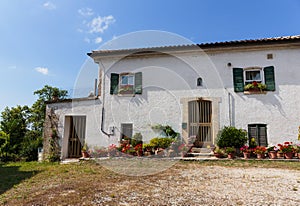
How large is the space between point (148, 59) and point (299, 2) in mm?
5735

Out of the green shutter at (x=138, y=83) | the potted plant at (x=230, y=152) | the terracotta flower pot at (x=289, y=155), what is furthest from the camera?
the green shutter at (x=138, y=83)

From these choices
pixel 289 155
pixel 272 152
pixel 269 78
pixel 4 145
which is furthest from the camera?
pixel 4 145

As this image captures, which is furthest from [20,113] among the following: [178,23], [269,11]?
[269,11]

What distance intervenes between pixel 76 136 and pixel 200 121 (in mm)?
5488

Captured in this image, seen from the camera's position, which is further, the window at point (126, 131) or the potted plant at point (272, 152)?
the window at point (126, 131)

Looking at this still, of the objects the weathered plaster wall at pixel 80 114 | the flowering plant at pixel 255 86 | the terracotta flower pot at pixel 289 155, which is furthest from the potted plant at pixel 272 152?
the weathered plaster wall at pixel 80 114

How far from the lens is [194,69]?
31.0 feet

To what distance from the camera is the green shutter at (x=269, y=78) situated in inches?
338

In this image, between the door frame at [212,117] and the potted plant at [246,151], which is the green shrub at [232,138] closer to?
the potted plant at [246,151]

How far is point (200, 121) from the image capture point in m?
9.23

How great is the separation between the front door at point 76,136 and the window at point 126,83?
200 cm

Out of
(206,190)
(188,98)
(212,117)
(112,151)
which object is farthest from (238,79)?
(206,190)

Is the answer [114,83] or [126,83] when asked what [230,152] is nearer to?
[126,83]

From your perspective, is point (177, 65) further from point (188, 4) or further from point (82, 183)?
point (82, 183)
